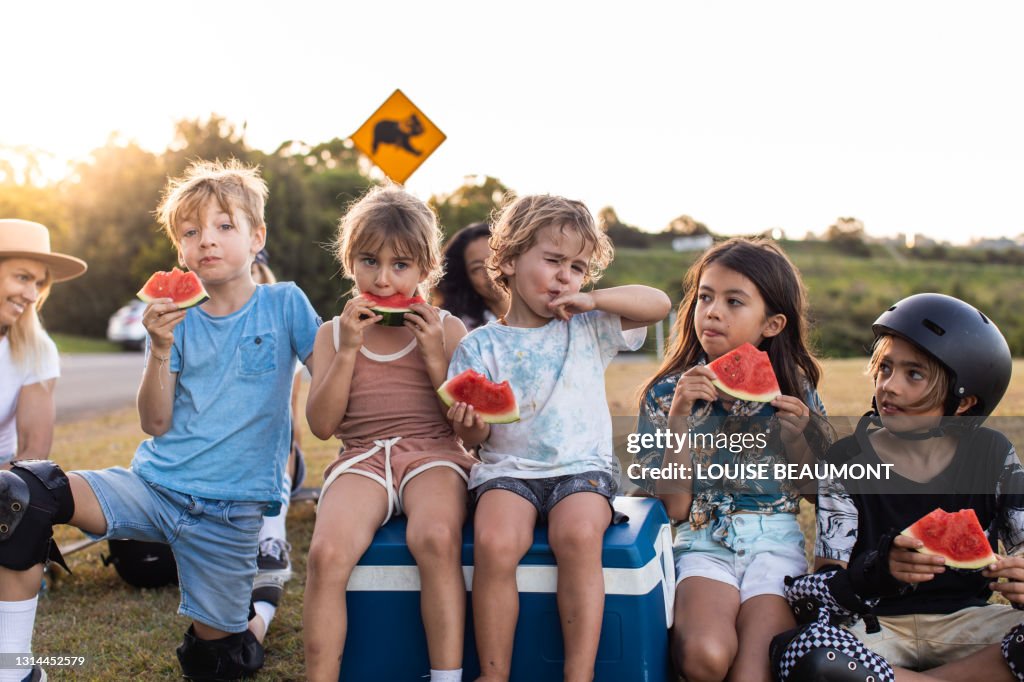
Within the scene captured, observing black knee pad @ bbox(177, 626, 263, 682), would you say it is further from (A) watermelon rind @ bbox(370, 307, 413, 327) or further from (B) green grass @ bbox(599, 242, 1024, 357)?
(B) green grass @ bbox(599, 242, 1024, 357)

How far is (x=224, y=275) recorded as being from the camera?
3.87m

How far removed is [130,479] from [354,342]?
1086 millimetres

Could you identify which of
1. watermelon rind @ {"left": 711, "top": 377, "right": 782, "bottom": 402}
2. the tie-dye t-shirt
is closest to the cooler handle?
the tie-dye t-shirt

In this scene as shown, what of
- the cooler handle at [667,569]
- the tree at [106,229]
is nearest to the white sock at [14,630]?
the cooler handle at [667,569]

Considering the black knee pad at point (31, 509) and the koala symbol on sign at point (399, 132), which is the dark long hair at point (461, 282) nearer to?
the koala symbol on sign at point (399, 132)

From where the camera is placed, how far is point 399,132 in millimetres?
8367

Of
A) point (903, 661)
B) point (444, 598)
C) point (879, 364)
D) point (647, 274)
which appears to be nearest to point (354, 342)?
point (444, 598)

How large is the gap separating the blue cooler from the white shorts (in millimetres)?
277

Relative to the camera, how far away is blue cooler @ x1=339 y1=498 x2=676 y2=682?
3.04m

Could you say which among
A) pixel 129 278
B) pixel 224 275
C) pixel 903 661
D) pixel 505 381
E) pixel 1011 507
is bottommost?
pixel 129 278

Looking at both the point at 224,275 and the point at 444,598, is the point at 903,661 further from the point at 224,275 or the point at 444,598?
the point at 224,275

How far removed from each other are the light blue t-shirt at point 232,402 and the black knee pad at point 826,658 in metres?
2.08

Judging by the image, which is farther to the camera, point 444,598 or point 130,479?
point 130,479

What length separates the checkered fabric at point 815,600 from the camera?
3.08m
